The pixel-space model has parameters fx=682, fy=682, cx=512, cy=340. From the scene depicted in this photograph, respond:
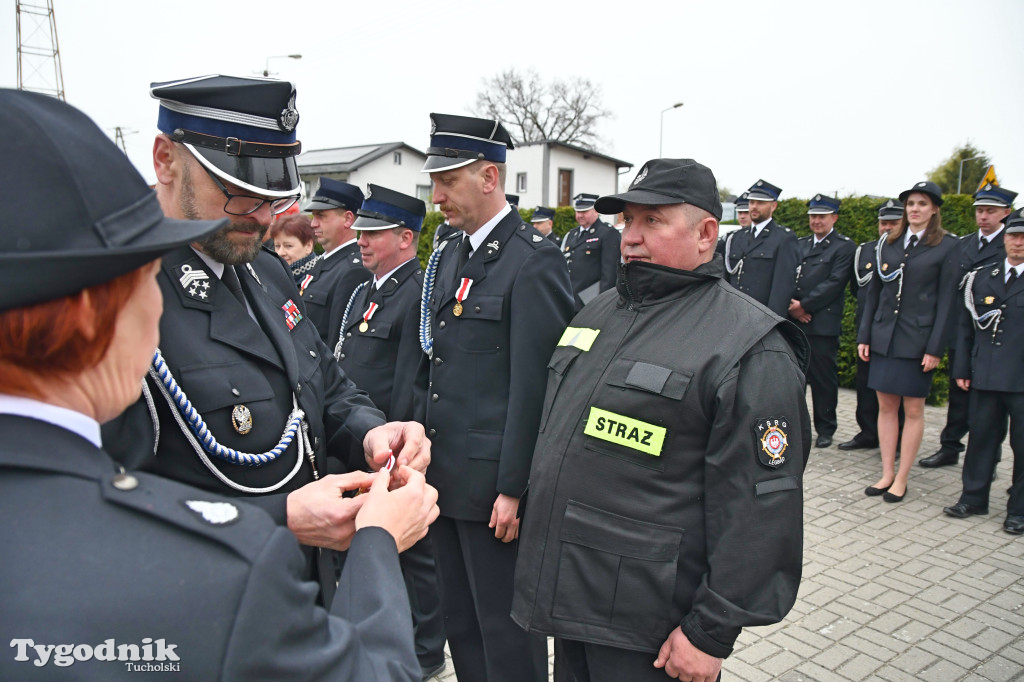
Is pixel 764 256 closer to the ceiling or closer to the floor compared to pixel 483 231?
closer to the floor

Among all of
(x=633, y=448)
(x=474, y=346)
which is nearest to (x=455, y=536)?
(x=474, y=346)

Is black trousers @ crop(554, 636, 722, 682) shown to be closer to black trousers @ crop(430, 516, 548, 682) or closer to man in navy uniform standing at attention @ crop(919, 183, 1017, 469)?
black trousers @ crop(430, 516, 548, 682)

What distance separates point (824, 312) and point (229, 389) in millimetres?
7176

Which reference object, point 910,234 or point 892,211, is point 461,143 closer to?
point 910,234

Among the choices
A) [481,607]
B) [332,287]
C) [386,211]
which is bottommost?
[481,607]

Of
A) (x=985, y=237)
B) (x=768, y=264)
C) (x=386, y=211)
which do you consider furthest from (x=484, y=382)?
(x=768, y=264)

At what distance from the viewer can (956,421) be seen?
682 cm

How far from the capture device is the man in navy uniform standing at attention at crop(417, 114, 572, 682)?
2863 mm

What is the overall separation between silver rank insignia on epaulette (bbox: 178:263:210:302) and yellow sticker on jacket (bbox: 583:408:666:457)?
1.23 metres

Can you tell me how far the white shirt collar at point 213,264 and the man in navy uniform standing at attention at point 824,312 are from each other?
6.69m

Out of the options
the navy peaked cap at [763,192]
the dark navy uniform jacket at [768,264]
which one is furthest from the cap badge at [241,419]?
the navy peaked cap at [763,192]

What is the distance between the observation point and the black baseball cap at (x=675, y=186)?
2.34 m

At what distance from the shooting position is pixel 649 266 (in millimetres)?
2328

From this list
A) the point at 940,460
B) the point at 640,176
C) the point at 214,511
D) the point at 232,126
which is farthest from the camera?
the point at 940,460
